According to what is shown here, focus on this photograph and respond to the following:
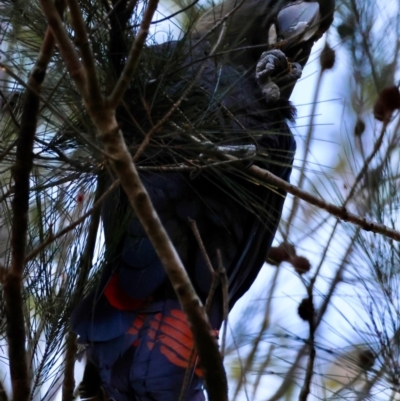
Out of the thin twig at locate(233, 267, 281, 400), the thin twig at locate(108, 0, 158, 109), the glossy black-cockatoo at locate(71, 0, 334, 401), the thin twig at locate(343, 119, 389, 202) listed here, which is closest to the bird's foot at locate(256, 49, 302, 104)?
the glossy black-cockatoo at locate(71, 0, 334, 401)

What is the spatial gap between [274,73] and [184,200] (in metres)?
0.35

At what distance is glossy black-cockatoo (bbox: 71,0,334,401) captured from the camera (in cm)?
116

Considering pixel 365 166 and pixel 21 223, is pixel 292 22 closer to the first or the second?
pixel 365 166

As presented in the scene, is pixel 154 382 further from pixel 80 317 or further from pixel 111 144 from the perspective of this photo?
pixel 111 144

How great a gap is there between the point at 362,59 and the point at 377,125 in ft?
1.06

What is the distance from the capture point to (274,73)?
1.67 m

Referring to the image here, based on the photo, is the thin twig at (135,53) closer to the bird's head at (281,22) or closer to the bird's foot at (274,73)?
the bird's foot at (274,73)

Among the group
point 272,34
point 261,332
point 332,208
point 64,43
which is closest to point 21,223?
point 64,43

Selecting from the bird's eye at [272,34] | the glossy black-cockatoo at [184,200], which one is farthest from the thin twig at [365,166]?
the bird's eye at [272,34]

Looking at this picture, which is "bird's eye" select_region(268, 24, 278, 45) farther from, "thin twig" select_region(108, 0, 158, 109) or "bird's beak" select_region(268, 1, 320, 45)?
"thin twig" select_region(108, 0, 158, 109)

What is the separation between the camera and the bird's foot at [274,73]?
160cm

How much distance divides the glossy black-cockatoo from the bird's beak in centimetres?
10

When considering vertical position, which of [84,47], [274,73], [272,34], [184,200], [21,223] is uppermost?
[272,34]

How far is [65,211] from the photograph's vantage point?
1.28 meters
